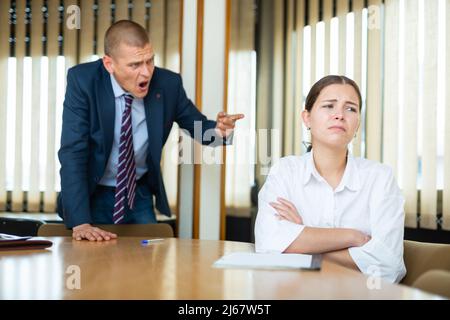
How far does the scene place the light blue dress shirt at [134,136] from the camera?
2.71 meters

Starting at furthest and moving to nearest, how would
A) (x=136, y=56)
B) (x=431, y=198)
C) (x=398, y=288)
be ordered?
(x=431, y=198)
(x=136, y=56)
(x=398, y=288)

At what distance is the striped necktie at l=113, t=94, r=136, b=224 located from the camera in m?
2.65

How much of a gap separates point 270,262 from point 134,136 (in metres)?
1.43

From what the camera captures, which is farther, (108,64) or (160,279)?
(108,64)

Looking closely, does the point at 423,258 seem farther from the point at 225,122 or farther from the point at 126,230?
the point at 126,230

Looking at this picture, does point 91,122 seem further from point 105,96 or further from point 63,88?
point 63,88

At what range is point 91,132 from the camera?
2646 mm

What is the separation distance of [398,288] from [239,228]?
2.38m

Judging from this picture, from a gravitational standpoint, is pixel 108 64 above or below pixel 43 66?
below

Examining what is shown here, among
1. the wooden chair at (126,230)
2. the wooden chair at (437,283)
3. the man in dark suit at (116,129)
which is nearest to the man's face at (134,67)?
the man in dark suit at (116,129)

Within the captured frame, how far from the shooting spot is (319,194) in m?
2.00
